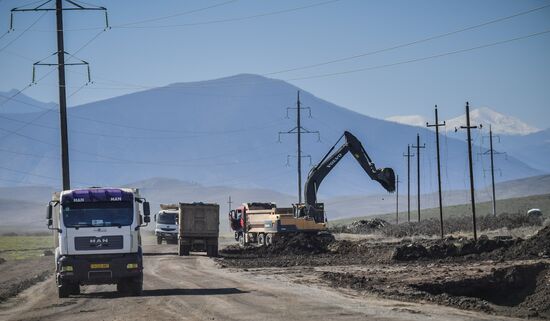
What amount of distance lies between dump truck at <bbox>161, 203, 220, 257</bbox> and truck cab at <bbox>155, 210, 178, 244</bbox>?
1673 centimetres

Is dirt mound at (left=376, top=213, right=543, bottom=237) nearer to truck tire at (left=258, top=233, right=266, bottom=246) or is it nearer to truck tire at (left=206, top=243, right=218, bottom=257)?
truck tire at (left=258, top=233, right=266, bottom=246)

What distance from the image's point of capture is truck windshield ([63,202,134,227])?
28.2m

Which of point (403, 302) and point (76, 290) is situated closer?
point (403, 302)

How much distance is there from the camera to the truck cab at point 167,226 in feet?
232

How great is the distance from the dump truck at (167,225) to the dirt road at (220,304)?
35547 mm

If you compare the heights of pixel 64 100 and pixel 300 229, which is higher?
pixel 64 100

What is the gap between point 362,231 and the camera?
292 feet

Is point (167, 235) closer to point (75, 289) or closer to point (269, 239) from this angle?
point (269, 239)

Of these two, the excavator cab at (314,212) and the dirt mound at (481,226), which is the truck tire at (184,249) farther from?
the dirt mound at (481,226)

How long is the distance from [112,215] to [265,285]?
231 inches

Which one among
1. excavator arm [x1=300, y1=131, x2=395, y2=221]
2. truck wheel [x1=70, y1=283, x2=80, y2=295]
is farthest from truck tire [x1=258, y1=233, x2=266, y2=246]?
truck wheel [x1=70, y1=283, x2=80, y2=295]

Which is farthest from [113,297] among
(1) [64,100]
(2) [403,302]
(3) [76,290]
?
(1) [64,100]

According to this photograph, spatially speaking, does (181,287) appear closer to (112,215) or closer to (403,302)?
(112,215)

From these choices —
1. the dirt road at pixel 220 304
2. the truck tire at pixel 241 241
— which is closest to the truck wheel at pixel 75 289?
the dirt road at pixel 220 304
